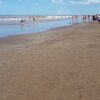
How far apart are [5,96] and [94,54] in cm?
560

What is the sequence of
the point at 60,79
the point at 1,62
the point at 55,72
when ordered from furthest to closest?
the point at 1,62 → the point at 55,72 → the point at 60,79

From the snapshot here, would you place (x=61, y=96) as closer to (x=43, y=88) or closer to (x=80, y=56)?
(x=43, y=88)

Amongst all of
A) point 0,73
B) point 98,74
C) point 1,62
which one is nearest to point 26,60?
point 1,62

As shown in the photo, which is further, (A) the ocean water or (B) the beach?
(A) the ocean water

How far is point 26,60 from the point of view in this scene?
1053cm

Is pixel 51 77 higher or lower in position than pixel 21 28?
higher

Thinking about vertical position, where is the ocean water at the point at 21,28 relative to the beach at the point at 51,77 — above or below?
below

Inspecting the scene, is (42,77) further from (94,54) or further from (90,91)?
(94,54)

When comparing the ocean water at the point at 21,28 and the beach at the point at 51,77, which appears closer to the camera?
the beach at the point at 51,77

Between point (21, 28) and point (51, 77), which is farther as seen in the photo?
point (21, 28)

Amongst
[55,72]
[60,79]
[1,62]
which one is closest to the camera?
[60,79]

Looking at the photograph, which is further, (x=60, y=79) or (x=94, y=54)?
(x=94, y=54)

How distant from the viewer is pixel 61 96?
623 centimetres

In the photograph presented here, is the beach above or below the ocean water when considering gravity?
above
